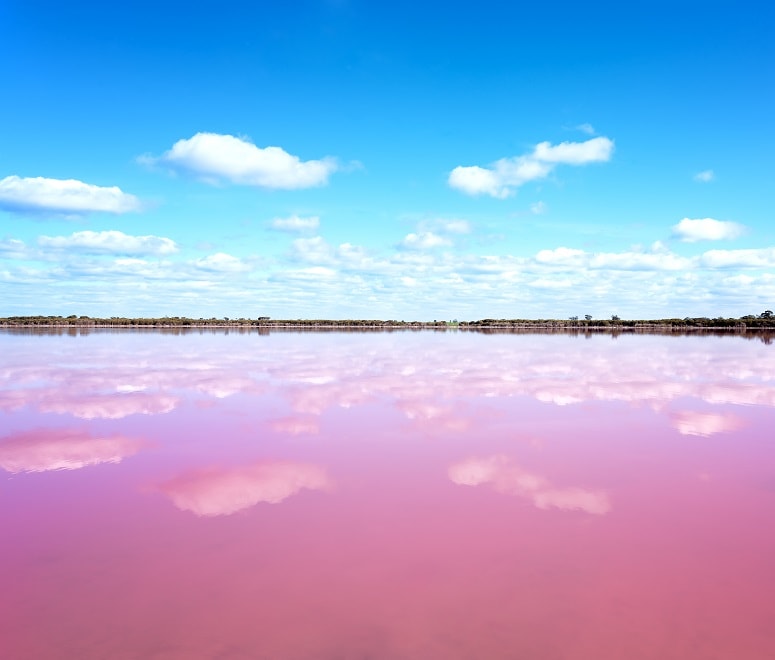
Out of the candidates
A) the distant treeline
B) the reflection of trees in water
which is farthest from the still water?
the distant treeline

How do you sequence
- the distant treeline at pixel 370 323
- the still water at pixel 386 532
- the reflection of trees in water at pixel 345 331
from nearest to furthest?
the still water at pixel 386 532, the reflection of trees in water at pixel 345 331, the distant treeline at pixel 370 323

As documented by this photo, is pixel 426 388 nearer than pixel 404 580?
No

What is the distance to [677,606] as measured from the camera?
4668 millimetres

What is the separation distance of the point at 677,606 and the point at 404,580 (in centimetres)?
232

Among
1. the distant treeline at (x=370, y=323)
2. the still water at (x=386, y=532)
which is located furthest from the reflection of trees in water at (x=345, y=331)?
the still water at (x=386, y=532)

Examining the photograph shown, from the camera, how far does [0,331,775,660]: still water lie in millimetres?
4293

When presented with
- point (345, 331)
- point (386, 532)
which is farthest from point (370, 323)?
point (386, 532)

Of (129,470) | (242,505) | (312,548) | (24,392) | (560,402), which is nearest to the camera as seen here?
(312,548)

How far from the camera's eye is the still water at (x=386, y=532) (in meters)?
4.29

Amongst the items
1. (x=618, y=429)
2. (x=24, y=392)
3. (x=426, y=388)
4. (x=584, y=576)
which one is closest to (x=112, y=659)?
(x=584, y=576)

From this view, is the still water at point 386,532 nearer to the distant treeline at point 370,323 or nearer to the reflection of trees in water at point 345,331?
the reflection of trees in water at point 345,331

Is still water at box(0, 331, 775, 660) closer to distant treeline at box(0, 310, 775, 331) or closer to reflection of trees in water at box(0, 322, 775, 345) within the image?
reflection of trees in water at box(0, 322, 775, 345)

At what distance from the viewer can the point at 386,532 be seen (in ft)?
20.5

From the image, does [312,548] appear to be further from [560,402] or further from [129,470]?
[560,402]
